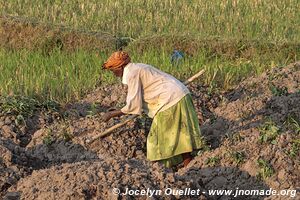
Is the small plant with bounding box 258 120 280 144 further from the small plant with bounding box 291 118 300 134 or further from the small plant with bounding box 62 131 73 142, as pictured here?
the small plant with bounding box 62 131 73 142

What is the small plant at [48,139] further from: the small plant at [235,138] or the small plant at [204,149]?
the small plant at [235,138]

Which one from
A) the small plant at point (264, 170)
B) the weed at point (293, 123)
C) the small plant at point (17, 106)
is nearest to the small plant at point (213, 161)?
the small plant at point (264, 170)

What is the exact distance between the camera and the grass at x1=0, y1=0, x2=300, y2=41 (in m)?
10.9

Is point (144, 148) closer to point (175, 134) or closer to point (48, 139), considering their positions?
point (175, 134)

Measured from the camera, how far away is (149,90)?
6.48 meters

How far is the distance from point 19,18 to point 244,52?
320 centimetres

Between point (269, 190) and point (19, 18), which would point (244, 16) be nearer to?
point (19, 18)

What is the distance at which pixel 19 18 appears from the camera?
11008mm

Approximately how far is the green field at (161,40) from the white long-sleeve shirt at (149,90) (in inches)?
64.6

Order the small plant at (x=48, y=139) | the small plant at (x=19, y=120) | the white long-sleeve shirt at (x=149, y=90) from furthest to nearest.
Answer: the small plant at (x=19, y=120) < the small plant at (x=48, y=139) < the white long-sleeve shirt at (x=149, y=90)

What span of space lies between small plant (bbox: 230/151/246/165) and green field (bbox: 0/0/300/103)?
195 centimetres

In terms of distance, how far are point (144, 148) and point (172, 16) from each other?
5.02m

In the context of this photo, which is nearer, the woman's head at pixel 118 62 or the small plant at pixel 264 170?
the small plant at pixel 264 170

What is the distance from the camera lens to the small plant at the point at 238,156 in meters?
6.22
